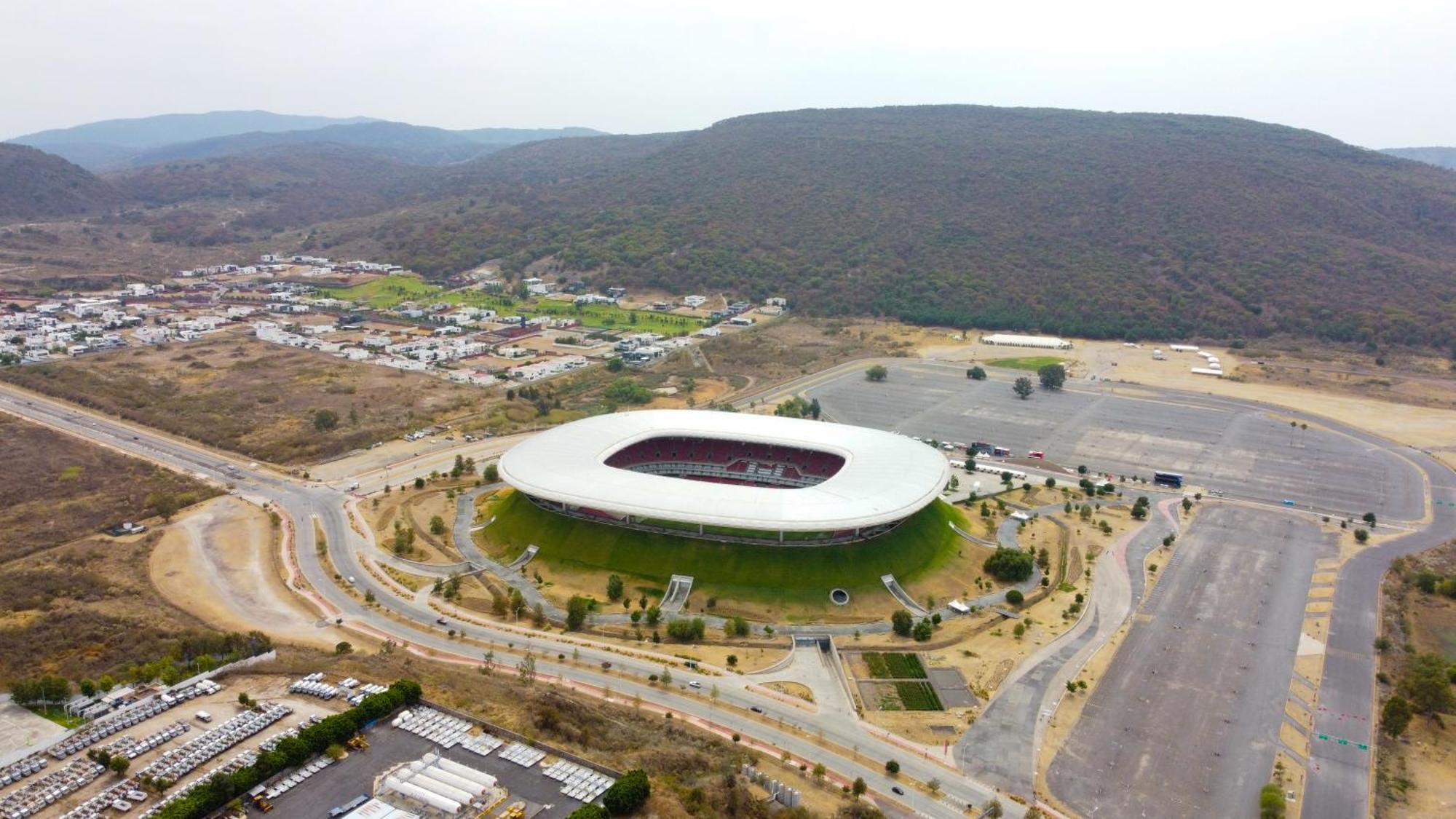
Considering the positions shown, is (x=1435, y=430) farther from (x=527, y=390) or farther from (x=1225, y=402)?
(x=527, y=390)

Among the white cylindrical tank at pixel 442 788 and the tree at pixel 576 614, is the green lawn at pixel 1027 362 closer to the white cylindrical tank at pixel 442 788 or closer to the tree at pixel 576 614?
the tree at pixel 576 614

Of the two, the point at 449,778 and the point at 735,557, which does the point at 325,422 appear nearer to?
the point at 735,557

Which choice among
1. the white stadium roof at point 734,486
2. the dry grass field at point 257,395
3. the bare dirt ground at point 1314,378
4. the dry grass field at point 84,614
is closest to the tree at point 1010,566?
the white stadium roof at point 734,486

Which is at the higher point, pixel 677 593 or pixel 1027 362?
pixel 1027 362

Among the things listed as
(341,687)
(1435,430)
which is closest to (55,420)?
(341,687)

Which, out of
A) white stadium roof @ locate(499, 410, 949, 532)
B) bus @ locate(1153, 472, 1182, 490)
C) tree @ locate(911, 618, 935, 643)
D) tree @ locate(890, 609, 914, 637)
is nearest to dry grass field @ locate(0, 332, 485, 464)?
white stadium roof @ locate(499, 410, 949, 532)

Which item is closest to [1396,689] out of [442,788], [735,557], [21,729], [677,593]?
[735,557]

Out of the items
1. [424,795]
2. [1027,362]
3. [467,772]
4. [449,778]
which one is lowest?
[467,772]
